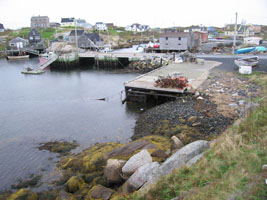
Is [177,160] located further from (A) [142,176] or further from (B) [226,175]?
(B) [226,175]

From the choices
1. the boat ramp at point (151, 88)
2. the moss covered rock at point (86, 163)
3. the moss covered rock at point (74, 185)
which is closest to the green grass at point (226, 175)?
the moss covered rock at point (74, 185)

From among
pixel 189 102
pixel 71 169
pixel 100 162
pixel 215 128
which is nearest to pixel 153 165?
pixel 100 162

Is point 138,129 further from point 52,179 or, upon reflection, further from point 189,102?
point 52,179

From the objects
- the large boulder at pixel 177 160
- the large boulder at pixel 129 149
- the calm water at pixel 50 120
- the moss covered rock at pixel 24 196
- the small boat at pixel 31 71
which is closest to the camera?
the large boulder at pixel 177 160

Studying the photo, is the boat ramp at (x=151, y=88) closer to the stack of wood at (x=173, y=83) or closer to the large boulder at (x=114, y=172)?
the stack of wood at (x=173, y=83)

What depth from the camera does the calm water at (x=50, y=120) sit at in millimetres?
12555

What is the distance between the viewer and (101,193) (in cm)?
793

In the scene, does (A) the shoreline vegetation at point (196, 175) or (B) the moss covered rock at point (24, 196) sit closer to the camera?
(A) the shoreline vegetation at point (196, 175)

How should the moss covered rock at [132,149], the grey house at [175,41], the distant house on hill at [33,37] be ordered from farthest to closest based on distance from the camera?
the distant house on hill at [33,37]
the grey house at [175,41]
the moss covered rock at [132,149]

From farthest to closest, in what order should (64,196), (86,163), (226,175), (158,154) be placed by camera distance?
(86,163) < (158,154) < (64,196) < (226,175)

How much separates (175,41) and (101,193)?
48446mm

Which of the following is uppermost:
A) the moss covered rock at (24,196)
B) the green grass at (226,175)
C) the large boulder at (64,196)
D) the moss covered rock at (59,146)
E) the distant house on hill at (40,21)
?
the distant house on hill at (40,21)

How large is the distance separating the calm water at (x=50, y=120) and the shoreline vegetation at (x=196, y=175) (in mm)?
2164

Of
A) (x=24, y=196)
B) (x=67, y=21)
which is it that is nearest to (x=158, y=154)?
(x=24, y=196)
